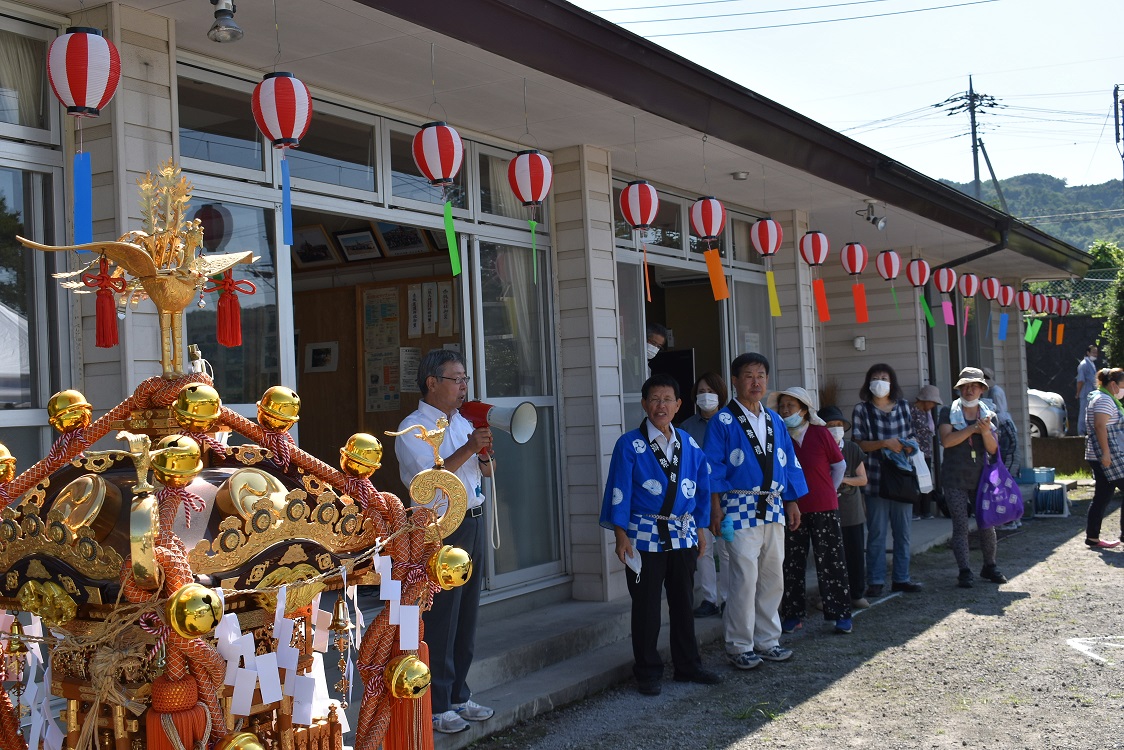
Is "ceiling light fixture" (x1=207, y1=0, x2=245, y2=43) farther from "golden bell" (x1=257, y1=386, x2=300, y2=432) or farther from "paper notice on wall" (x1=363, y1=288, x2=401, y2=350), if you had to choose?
"paper notice on wall" (x1=363, y1=288, x2=401, y2=350)

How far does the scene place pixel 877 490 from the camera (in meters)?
7.71

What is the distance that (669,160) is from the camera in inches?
287

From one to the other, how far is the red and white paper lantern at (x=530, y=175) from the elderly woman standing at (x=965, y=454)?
13.3 ft

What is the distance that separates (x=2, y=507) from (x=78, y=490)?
11.1 inches

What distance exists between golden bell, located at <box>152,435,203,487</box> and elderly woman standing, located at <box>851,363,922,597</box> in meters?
6.61

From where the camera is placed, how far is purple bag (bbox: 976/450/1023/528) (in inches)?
308

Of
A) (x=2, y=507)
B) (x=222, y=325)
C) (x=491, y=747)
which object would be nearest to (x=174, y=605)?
(x=2, y=507)

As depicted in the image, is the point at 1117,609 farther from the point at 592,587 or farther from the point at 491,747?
the point at 491,747

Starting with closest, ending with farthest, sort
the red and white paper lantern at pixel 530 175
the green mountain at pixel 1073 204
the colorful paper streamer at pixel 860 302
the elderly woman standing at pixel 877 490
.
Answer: the red and white paper lantern at pixel 530 175 → the elderly woman standing at pixel 877 490 → the colorful paper streamer at pixel 860 302 → the green mountain at pixel 1073 204

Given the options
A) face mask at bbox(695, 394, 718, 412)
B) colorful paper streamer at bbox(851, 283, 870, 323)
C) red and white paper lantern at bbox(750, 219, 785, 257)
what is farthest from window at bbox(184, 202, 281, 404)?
colorful paper streamer at bbox(851, 283, 870, 323)

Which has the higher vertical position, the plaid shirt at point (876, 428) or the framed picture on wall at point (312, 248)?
the framed picture on wall at point (312, 248)

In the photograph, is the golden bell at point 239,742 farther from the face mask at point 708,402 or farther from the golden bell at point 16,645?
the face mask at point 708,402

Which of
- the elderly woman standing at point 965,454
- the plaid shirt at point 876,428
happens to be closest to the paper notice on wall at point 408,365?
the plaid shirt at point 876,428

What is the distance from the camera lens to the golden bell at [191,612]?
61.9 inches
